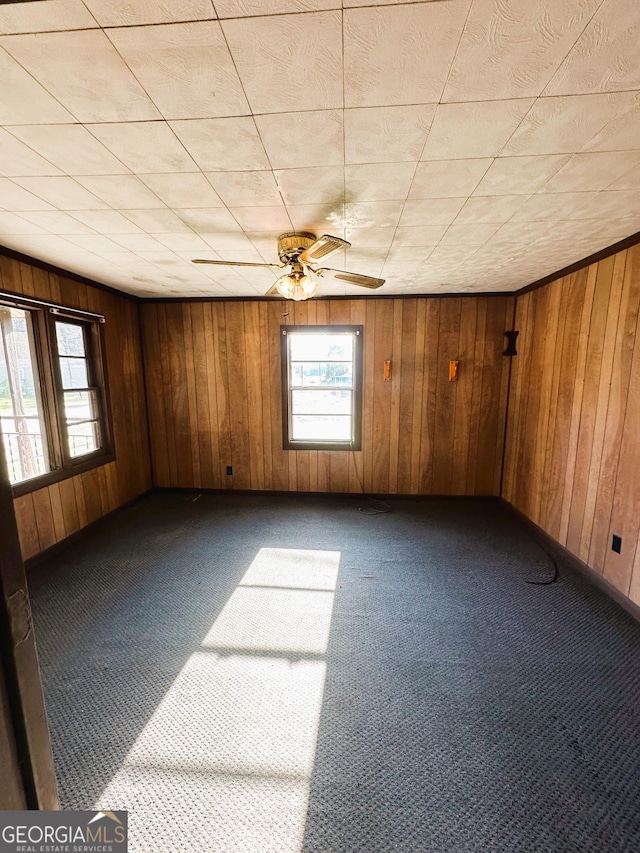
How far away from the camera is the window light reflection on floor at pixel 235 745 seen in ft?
3.98

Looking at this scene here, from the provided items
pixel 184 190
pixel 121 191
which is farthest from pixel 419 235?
pixel 121 191

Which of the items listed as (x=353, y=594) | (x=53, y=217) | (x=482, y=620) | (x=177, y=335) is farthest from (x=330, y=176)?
(x=177, y=335)

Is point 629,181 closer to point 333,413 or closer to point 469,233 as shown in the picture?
point 469,233

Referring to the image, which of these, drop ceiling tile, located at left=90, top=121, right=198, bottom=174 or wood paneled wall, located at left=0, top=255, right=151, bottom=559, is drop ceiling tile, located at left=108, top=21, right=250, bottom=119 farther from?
wood paneled wall, located at left=0, top=255, right=151, bottom=559

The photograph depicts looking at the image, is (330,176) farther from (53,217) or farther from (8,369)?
(8,369)

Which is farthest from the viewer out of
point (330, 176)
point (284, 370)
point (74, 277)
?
point (284, 370)

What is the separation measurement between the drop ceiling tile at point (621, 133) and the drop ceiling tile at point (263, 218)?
1.42 m

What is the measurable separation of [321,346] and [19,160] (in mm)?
3019

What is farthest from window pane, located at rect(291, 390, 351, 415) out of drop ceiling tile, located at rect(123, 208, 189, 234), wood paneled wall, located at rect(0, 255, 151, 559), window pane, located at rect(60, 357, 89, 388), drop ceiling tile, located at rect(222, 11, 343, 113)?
drop ceiling tile, located at rect(222, 11, 343, 113)

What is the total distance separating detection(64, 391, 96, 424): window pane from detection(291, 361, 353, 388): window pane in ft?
7.22

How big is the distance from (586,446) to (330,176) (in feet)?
8.80

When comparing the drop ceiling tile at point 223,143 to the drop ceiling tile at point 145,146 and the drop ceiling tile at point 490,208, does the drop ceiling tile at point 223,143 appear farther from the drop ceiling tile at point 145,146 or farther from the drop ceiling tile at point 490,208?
the drop ceiling tile at point 490,208

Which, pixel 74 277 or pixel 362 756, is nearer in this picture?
pixel 362 756

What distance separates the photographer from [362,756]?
1.44m
